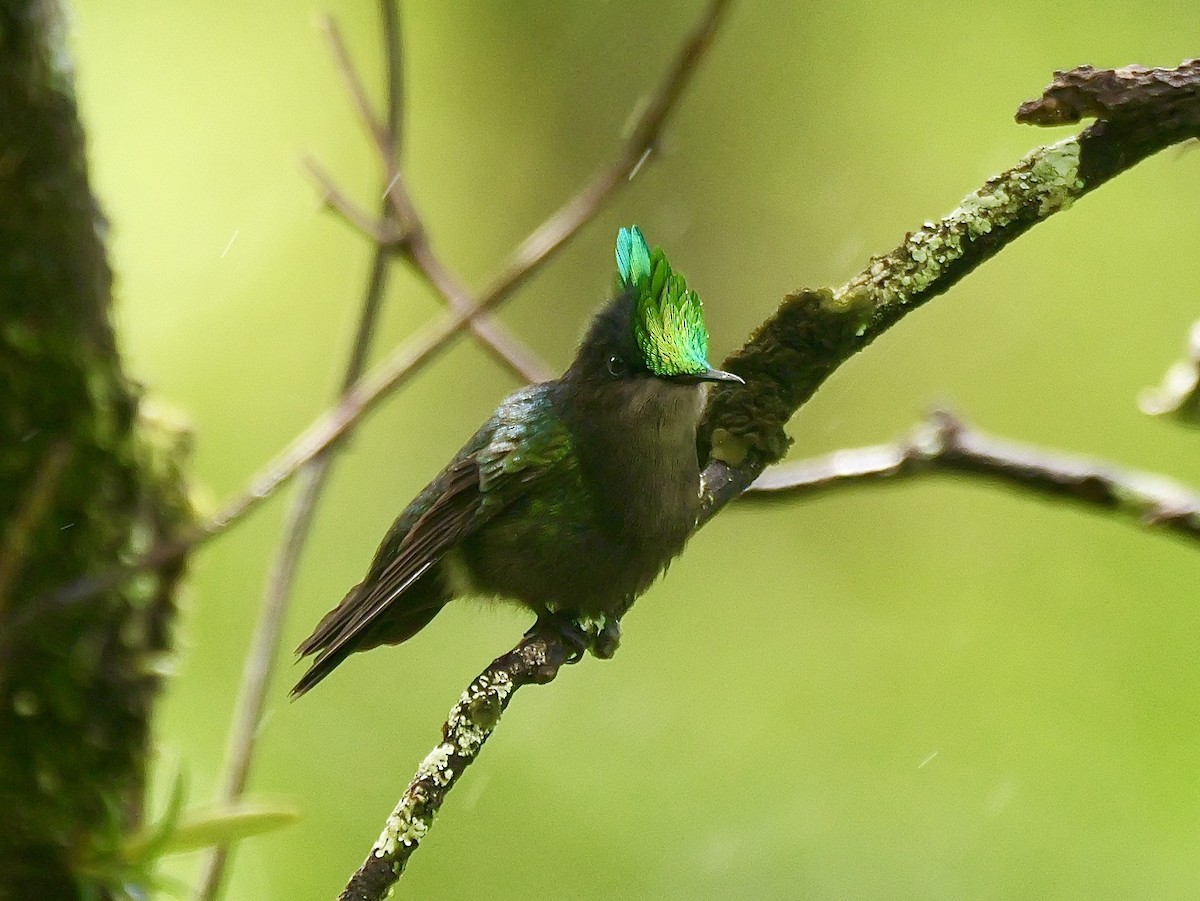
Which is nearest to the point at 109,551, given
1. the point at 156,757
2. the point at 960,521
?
the point at 156,757

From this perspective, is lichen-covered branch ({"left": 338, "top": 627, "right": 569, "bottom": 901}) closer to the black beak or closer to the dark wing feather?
the dark wing feather

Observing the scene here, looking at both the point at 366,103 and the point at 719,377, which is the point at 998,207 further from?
the point at 366,103

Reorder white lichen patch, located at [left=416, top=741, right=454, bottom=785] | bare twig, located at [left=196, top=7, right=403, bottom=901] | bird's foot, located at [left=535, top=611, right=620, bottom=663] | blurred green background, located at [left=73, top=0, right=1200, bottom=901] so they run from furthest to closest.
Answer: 1. blurred green background, located at [left=73, top=0, right=1200, bottom=901]
2. bird's foot, located at [left=535, top=611, right=620, bottom=663]
3. bare twig, located at [left=196, top=7, right=403, bottom=901]
4. white lichen patch, located at [left=416, top=741, right=454, bottom=785]

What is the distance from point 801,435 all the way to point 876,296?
3.70 m

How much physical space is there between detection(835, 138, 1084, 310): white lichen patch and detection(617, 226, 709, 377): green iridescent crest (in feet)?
1.41

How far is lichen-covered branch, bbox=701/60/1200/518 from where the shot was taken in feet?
5.40

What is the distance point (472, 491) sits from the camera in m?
2.50

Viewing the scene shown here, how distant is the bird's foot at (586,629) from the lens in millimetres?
2262

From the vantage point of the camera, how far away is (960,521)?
20.9 ft

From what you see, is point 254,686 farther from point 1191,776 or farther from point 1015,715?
point 1015,715

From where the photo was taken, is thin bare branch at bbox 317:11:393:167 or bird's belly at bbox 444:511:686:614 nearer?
thin bare branch at bbox 317:11:393:167

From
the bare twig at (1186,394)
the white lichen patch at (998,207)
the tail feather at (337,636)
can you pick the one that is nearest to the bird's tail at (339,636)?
the tail feather at (337,636)

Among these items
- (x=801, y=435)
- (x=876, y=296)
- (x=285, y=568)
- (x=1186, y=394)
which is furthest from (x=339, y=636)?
(x=801, y=435)

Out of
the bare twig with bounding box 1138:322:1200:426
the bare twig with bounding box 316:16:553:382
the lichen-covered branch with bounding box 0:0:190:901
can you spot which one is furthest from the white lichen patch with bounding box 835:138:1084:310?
the lichen-covered branch with bounding box 0:0:190:901
